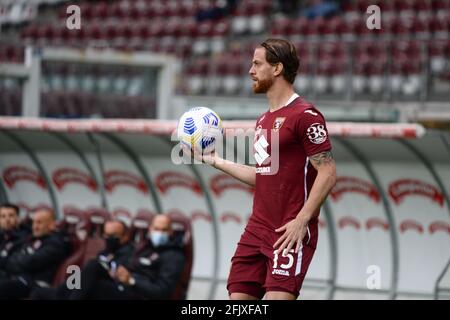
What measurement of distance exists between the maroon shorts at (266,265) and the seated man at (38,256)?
4570mm

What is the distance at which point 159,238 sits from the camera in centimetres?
927

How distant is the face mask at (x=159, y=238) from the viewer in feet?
30.4

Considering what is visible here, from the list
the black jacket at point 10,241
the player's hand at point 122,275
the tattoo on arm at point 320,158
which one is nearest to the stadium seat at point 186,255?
the player's hand at point 122,275

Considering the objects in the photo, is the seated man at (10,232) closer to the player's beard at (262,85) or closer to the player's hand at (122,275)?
the player's hand at (122,275)

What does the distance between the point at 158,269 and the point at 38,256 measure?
3.82ft

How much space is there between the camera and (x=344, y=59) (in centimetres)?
1463

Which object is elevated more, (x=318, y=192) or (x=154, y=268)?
(x=318, y=192)

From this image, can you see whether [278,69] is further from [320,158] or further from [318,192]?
[318,192]

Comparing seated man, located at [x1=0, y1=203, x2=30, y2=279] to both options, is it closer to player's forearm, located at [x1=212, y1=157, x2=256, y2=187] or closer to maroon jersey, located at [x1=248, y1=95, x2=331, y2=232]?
player's forearm, located at [x1=212, y1=157, x2=256, y2=187]

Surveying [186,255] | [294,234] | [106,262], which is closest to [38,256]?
[106,262]

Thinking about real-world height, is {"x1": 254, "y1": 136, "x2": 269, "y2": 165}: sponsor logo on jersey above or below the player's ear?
below

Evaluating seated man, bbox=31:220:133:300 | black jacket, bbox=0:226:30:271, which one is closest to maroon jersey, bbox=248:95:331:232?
seated man, bbox=31:220:133:300

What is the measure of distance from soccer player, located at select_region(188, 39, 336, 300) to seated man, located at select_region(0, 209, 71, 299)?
179 inches

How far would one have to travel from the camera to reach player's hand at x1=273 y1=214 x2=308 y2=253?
Result: 517cm
